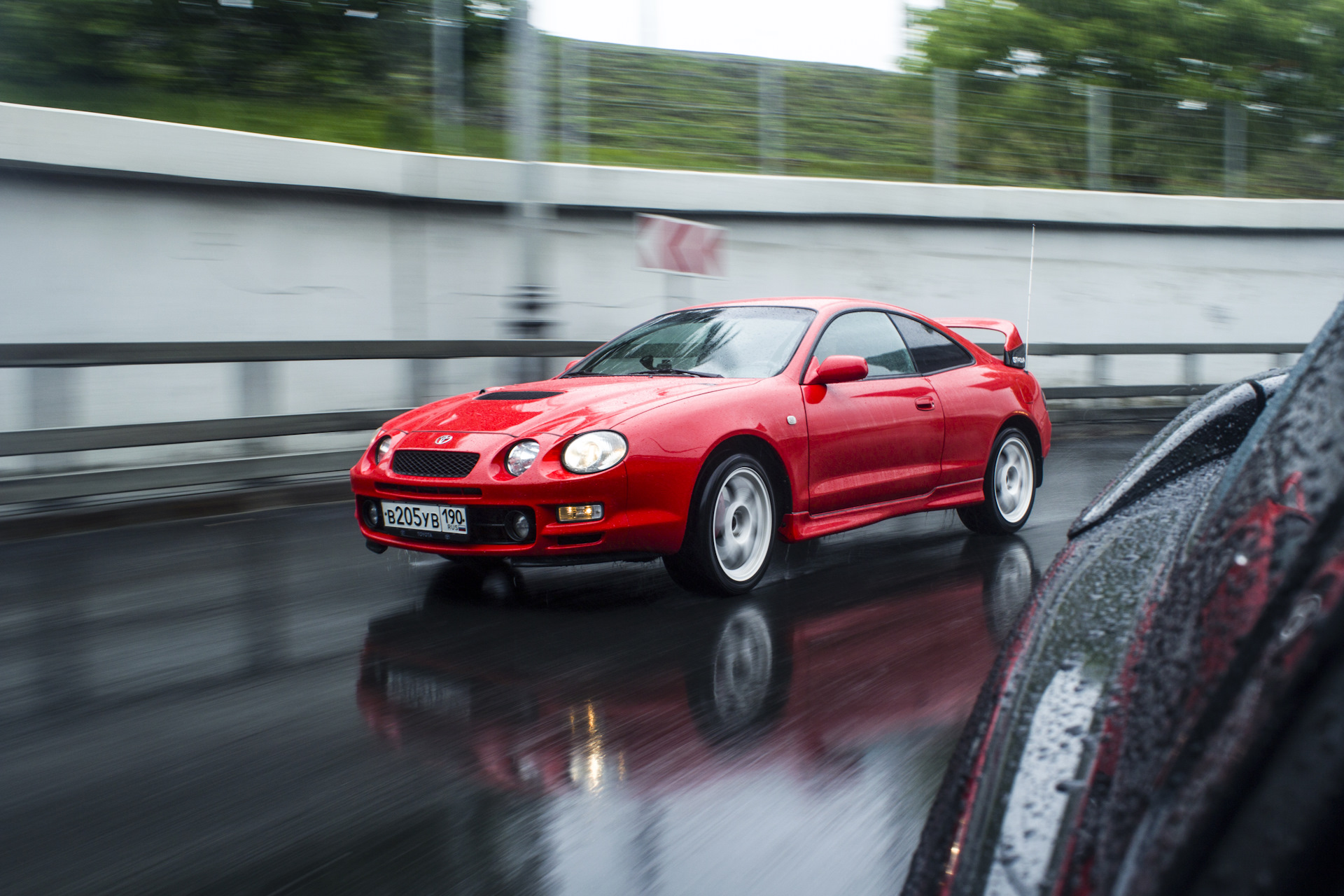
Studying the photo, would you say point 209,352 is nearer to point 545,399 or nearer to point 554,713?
point 545,399

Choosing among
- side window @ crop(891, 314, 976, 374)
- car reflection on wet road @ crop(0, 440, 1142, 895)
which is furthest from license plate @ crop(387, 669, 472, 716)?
side window @ crop(891, 314, 976, 374)

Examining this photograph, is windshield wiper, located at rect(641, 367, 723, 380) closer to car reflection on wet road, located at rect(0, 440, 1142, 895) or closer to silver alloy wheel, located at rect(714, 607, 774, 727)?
car reflection on wet road, located at rect(0, 440, 1142, 895)

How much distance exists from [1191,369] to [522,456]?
602 inches

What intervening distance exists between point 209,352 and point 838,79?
43.4 feet

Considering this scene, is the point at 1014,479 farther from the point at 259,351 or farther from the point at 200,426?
the point at 200,426

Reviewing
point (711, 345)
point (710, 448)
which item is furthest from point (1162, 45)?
point (710, 448)

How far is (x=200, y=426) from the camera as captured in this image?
350 inches

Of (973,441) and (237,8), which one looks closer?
(973,441)

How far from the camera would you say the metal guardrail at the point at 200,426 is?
7.95 meters

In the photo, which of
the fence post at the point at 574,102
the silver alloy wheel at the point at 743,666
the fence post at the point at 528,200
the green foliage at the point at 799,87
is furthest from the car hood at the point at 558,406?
the fence post at the point at 574,102

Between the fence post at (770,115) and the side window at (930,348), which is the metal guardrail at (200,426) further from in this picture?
the fence post at (770,115)

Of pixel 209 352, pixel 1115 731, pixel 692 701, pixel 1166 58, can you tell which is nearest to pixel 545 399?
pixel 692 701

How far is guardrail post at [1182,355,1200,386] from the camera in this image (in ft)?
58.5

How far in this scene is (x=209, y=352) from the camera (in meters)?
A: 8.97
